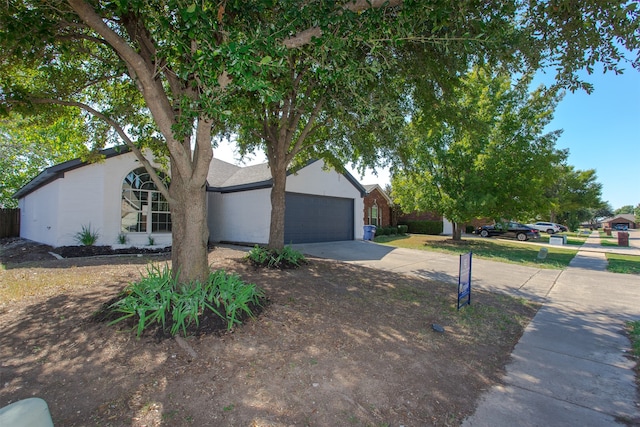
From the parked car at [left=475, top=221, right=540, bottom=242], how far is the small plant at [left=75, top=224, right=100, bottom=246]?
998 inches

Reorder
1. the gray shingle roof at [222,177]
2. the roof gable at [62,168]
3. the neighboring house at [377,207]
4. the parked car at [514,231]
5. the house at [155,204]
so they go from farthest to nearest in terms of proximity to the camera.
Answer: the neighboring house at [377,207]
the parked car at [514,231]
the house at [155,204]
the gray shingle roof at [222,177]
the roof gable at [62,168]

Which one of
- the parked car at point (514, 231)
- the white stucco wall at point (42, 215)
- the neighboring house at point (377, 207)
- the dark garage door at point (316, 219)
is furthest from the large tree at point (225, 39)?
the parked car at point (514, 231)

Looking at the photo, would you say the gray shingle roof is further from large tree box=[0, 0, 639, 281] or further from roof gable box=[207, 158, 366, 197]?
large tree box=[0, 0, 639, 281]

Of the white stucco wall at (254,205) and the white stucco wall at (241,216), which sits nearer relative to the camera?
the white stucco wall at (241,216)

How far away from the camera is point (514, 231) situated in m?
26.0

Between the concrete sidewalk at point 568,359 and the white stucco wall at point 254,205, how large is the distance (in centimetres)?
763

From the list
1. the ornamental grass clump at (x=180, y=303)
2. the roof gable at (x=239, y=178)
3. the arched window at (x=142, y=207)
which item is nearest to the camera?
the ornamental grass clump at (x=180, y=303)

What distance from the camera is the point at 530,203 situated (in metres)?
16.1

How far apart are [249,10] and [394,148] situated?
242 inches

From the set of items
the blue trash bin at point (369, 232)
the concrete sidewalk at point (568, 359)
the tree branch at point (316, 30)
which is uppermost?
the tree branch at point (316, 30)

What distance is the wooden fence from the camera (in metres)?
18.4

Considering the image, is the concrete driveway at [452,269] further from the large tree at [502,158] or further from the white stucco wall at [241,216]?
the large tree at [502,158]

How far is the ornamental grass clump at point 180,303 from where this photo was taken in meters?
3.96

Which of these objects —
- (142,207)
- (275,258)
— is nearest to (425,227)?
(275,258)
